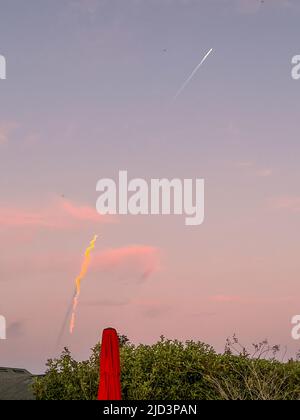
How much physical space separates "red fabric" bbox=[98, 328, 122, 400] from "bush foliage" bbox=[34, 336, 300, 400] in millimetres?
5953

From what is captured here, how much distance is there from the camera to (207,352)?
1964 cm

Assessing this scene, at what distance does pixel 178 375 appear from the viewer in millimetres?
18859

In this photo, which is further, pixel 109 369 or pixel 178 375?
pixel 178 375

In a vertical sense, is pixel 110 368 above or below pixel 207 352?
below

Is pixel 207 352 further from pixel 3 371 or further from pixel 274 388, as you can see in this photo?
pixel 3 371

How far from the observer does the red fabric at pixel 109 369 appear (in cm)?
1252

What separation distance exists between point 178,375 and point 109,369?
21.7ft

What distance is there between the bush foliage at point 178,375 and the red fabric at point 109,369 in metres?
5.95

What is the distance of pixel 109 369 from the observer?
495 inches
